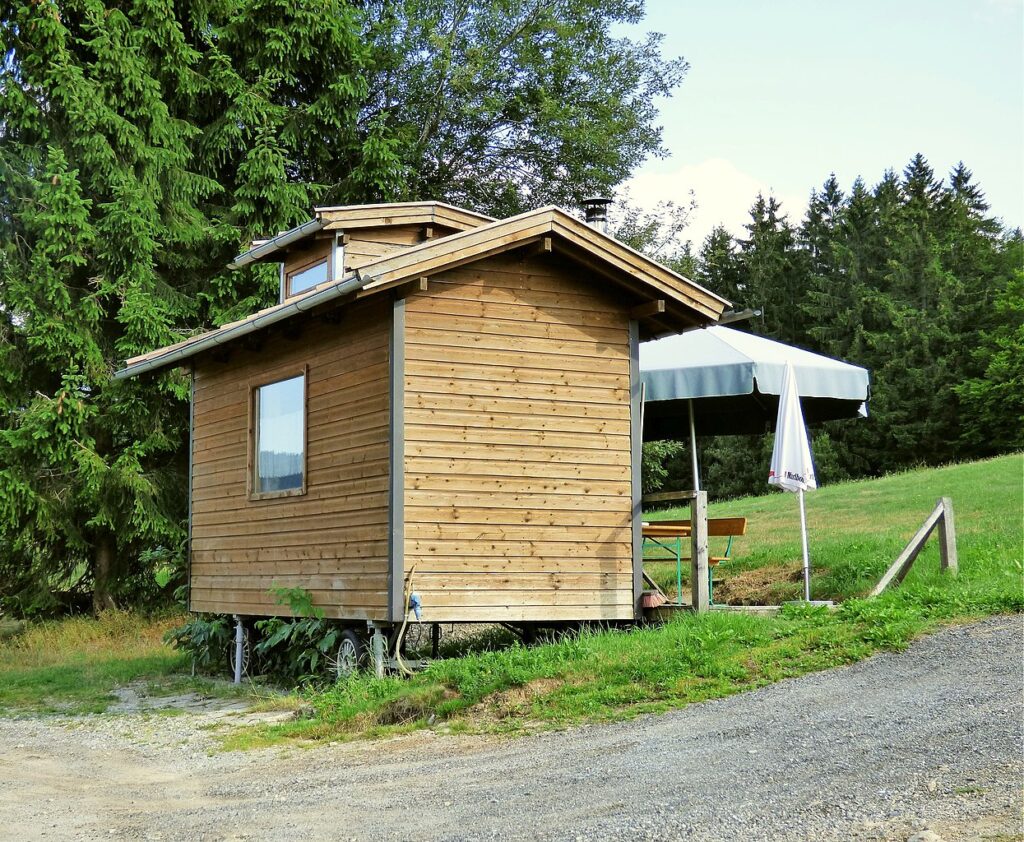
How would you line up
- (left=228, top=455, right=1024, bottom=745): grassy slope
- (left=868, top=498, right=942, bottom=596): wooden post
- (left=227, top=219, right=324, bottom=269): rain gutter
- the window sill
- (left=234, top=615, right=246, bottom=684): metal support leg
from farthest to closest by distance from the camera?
(left=234, top=615, right=246, bottom=684): metal support leg < (left=227, top=219, right=324, bottom=269): rain gutter < the window sill < (left=868, top=498, right=942, bottom=596): wooden post < (left=228, top=455, right=1024, bottom=745): grassy slope

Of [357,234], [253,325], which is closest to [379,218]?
[357,234]

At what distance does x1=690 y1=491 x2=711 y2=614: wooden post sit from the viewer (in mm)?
10930

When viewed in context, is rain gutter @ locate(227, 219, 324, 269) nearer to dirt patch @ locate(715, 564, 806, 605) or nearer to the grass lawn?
the grass lawn

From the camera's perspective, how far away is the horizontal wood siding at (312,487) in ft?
36.2

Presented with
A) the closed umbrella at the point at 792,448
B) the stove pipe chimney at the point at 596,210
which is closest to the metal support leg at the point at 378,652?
the closed umbrella at the point at 792,448

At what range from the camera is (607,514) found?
38.1ft

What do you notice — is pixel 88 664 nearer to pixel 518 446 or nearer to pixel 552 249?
pixel 518 446

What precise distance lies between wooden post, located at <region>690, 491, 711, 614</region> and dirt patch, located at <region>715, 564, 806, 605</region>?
6.55 feet

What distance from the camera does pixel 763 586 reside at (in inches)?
538

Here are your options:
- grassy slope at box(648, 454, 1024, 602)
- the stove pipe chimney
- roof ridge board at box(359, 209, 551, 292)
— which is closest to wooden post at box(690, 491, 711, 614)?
grassy slope at box(648, 454, 1024, 602)

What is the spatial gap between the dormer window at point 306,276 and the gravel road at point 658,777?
6.45 m

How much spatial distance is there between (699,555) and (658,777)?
4.86 metres

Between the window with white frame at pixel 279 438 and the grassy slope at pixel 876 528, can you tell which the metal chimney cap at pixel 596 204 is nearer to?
the window with white frame at pixel 279 438

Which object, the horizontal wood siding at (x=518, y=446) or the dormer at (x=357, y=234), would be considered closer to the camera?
the horizontal wood siding at (x=518, y=446)
